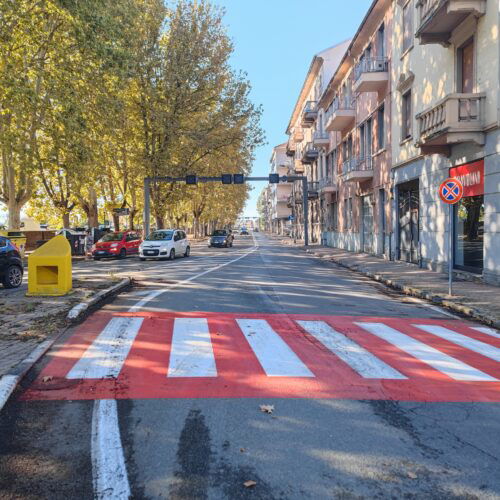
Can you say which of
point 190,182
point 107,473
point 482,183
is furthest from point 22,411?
point 190,182

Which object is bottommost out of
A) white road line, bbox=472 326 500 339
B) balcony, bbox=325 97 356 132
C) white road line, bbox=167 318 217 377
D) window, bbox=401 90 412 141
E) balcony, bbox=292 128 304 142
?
white road line, bbox=472 326 500 339

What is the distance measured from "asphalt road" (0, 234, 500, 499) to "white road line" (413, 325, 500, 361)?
2.2 inches

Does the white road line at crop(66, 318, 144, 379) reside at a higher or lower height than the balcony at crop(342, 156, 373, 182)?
lower

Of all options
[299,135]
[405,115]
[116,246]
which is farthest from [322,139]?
[299,135]

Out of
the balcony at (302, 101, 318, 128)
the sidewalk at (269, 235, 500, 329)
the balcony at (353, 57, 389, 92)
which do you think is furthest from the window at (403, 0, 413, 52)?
the balcony at (302, 101, 318, 128)

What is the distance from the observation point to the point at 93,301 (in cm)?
923

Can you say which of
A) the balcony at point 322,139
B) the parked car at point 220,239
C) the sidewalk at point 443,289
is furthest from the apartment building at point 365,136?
the parked car at point 220,239

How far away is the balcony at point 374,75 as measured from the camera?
21.2 metres

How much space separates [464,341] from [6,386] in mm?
5789

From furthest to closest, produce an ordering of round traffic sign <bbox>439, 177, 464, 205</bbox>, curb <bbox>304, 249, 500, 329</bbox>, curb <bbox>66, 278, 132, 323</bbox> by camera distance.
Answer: round traffic sign <bbox>439, 177, 464, 205</bbox>, curb <bbox>304, 249, 500, 329</bbox>, curb <bbox>66, 278, 132, 323</bbox>

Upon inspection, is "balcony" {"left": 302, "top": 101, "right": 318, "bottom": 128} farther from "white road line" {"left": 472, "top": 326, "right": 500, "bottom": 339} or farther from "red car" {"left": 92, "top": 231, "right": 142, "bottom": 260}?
"white road line" {"left": 472, "top": 326, "right": 500, "bottom": 339}

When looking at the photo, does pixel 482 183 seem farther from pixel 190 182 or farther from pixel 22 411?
pixel 190 182

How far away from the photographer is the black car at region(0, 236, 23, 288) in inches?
475

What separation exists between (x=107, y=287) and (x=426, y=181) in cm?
1157
